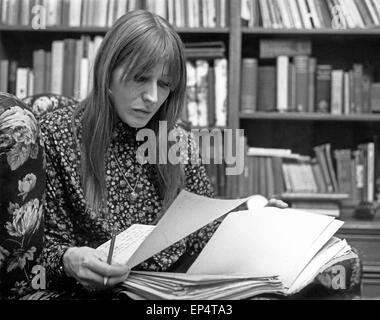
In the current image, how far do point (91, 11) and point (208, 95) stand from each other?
1.67 feet

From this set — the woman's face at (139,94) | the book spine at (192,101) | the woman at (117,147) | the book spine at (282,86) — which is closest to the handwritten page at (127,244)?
the woman at (117,147)

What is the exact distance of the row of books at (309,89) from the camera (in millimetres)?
2029

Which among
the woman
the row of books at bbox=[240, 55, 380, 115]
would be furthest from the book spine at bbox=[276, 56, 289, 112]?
the woman

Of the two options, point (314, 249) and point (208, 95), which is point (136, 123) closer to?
point (314, 249)

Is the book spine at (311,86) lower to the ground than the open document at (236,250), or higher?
higher

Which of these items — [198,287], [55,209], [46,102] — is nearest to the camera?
[198,287]

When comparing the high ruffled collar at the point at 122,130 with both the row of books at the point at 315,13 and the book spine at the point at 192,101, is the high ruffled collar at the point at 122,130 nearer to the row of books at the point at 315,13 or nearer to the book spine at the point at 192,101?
the book spine at the point at 192,101

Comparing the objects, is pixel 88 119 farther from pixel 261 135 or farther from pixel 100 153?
pixel 261 135

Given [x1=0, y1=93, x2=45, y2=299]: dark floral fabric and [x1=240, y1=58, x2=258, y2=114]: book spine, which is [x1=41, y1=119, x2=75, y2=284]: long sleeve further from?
[x1=240, y1=58, x2=258, y2=114]: book spine

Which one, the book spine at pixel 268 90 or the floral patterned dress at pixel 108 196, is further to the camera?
the book spine at pixel 268 90

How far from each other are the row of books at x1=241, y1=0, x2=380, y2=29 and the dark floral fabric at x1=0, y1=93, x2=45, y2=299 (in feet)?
4.69

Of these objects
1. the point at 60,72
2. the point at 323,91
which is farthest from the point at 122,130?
the point at 323,91

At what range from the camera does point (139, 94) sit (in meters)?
0.95

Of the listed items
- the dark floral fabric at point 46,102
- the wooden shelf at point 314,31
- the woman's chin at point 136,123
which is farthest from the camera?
the wooden shelf at point 314,31
